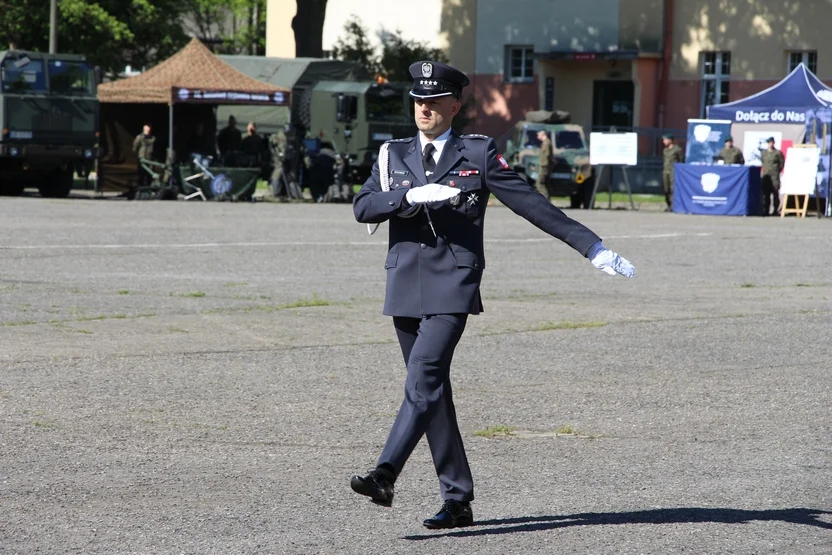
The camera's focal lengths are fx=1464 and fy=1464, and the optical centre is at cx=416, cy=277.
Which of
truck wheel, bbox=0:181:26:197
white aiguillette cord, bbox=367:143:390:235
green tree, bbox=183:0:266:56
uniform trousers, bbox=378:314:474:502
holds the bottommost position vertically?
truck wheel, bbox=0:181:26:197

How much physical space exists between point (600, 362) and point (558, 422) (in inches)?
90.9

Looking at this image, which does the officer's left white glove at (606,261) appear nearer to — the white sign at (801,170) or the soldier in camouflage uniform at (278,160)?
the white sign at (801,170)

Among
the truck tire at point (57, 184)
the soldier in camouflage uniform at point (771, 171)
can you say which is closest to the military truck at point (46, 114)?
the truck tire at point (57, 184)

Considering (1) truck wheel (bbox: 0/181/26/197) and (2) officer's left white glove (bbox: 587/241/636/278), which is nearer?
(2) officer's left white glove (bbox: 587/241/636/278)

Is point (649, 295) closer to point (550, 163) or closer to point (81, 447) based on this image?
point (81, 447)

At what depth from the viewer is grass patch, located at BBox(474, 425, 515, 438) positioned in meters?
7.78

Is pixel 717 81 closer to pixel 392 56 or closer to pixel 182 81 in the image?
pixel 392 56

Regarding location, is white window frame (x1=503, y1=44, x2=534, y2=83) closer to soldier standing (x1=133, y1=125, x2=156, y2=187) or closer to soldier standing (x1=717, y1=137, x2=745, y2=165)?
soldier standing (x1=717, y1=137, x2=745, y2=165)

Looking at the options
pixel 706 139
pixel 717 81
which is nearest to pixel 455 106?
pixel 706 139

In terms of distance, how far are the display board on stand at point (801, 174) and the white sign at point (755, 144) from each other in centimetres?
117

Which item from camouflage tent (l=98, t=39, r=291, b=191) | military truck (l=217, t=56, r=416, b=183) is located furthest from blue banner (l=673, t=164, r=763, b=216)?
camouflage tent (l=98, t=39, r=291, b=191)

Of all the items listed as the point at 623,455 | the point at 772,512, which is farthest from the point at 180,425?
the point at 772,512

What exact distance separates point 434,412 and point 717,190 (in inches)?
1045

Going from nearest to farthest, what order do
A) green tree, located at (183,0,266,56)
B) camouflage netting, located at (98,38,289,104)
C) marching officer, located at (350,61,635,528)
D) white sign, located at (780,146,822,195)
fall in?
1. marching officer, located at (350,61,635,528)
2. white sign, located at (780,146,822,195)
3. camouflage netting, located at (98,38,289,104)
4. green tree, located at (183,0,266,56)
